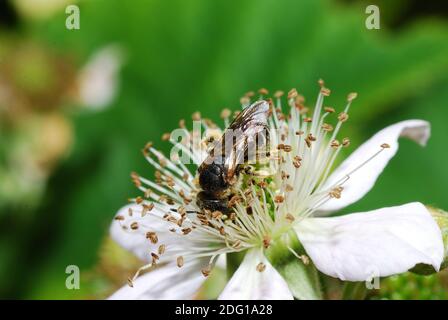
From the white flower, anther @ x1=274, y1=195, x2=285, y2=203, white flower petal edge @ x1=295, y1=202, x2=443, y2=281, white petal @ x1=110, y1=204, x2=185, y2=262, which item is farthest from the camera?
white petal @ x1=110, y1=204, x2=185, y2=262

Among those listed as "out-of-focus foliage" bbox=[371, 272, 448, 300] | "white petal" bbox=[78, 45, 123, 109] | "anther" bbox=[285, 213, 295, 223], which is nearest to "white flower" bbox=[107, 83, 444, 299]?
"anther" bbox=[285, 213, 295, 223]

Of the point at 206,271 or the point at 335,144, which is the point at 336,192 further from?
the point at 206,271

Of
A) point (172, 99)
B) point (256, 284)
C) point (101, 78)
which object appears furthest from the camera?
point (101, 78)

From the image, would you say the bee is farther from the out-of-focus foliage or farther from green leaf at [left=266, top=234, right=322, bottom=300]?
the out-of-focus foliage

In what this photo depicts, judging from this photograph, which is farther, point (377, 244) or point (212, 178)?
point (212, 178)

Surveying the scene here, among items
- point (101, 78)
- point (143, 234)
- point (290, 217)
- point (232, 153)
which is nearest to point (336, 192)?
point (290, 217)

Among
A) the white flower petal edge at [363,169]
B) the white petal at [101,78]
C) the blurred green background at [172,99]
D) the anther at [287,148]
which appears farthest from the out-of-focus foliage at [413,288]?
the white petal at [101,78]
